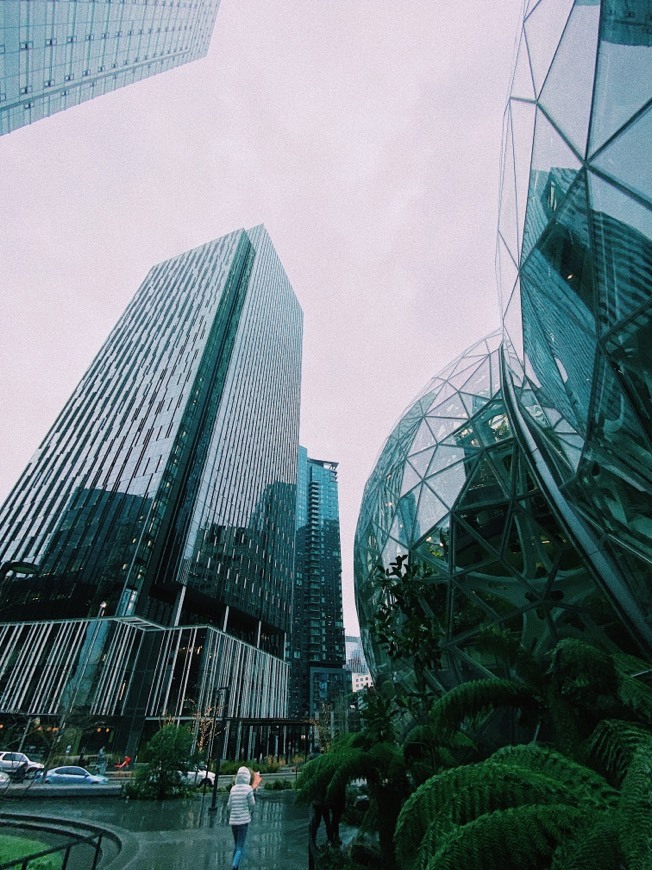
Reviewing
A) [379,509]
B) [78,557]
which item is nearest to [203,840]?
[379,509]

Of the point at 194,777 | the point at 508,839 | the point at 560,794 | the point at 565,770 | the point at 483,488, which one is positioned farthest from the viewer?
the point at 194,777

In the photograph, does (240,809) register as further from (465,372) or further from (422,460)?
(465,372)

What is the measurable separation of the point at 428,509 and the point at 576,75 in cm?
1179

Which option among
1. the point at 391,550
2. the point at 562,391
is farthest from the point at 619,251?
the point at 391,550

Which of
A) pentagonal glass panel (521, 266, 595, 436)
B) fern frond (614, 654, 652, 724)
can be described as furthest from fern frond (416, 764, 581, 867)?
pentagonal glass panel (521, 266, 595, 436)

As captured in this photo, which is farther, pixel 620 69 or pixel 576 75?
pixel 576 75

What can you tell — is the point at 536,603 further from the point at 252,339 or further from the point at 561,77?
the point at 252,339

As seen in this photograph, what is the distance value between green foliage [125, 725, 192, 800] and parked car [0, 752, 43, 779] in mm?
9780

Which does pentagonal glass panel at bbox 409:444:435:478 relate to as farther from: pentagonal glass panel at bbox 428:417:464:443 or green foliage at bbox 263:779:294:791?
green foliage at bbox 263:779:294:791

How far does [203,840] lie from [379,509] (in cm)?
1233

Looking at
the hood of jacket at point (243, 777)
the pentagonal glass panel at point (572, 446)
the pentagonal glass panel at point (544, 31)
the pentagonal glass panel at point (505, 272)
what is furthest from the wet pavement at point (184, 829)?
the pentagonal glass panel at point (544, 31)

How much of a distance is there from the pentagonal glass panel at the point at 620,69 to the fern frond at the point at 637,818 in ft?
22.0

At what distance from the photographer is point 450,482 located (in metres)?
14.3

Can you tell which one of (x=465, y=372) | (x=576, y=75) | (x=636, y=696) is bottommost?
(x=636, y=696)
